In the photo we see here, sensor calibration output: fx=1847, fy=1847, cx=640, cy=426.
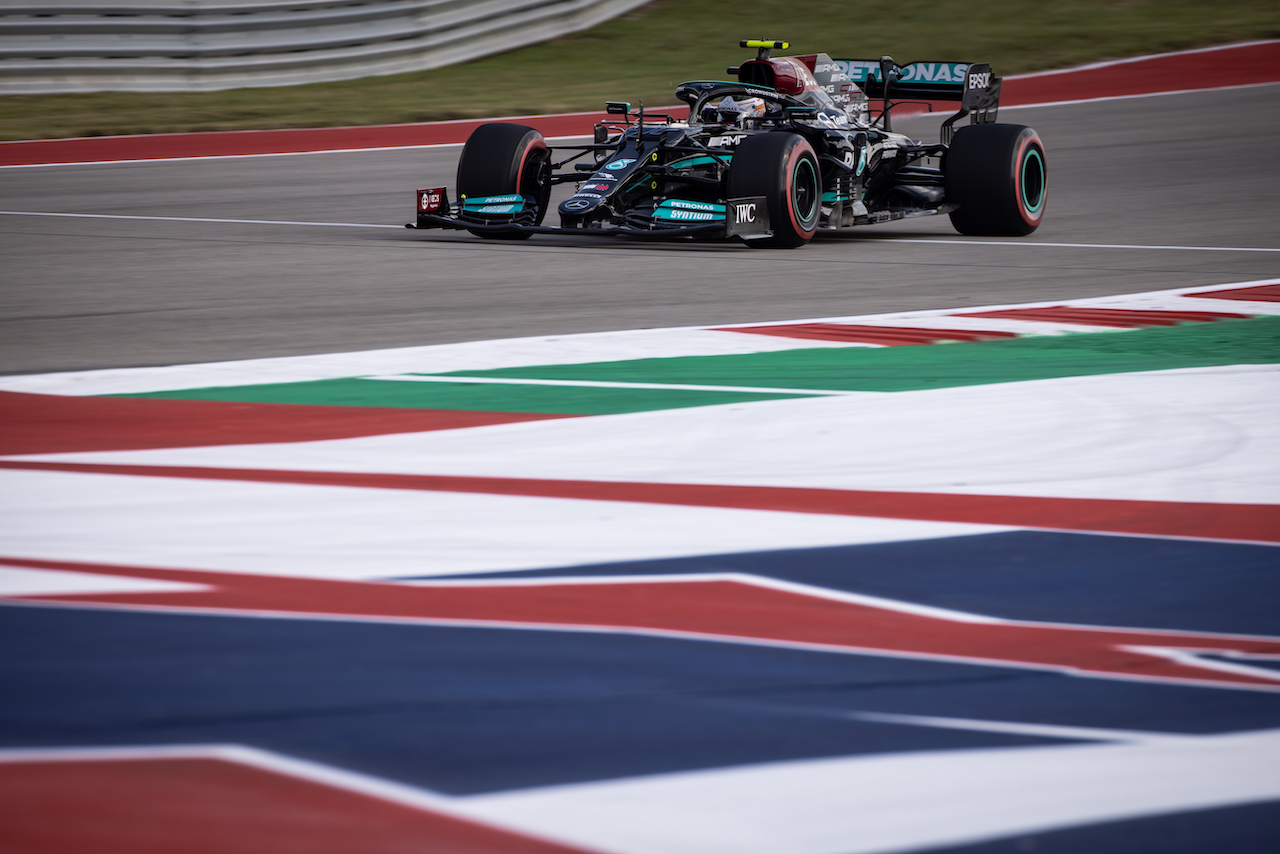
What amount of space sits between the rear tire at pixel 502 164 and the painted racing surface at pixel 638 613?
6.11 meters

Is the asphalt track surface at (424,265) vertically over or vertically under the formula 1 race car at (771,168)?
under

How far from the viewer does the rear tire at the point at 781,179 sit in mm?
12336

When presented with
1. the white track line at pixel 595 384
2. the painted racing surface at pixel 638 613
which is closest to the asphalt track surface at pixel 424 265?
the white track line at pixel 595 384

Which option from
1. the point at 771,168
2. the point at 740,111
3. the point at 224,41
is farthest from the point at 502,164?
the point at 224,41

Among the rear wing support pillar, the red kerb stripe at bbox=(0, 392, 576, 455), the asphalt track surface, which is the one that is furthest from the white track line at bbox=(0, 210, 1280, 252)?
the red kerb stripe at bbox=(0, 392, 576, 455)

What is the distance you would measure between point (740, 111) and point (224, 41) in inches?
680

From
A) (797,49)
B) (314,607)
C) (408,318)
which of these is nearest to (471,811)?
(314,607)

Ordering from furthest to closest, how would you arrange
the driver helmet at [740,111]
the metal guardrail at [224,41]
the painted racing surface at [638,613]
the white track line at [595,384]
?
the metal guardrail at [224,41] < the driver helmet at [740,111] < the white track line at [595,384] < the painted racing surface at [638,613]

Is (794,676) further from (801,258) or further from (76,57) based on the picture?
(76,57)

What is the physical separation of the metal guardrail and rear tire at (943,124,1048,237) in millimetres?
17026

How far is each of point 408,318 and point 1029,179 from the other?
662 centimetres

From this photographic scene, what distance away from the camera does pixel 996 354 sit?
815cm

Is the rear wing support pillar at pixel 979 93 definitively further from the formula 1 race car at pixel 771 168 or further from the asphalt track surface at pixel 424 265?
the asphalt track surface at pixel 424 265

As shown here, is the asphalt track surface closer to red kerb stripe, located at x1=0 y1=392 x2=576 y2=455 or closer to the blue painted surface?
red kerb stripe, located at x1=0 y1=392 x2=576 y2=455
